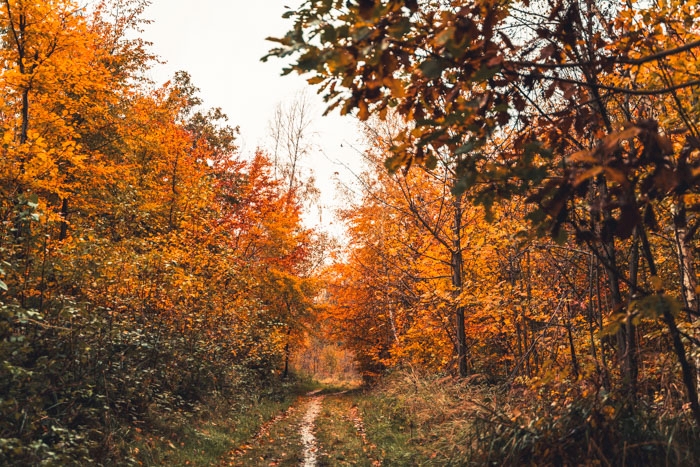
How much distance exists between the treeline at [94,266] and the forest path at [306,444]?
177 cm

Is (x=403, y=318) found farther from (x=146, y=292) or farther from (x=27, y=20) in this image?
(x=27, y=20)

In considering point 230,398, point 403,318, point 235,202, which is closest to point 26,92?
point 230,398

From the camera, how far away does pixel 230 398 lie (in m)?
13.0

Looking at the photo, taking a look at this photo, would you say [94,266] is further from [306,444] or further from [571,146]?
[571,146]

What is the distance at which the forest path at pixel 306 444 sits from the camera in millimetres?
7762

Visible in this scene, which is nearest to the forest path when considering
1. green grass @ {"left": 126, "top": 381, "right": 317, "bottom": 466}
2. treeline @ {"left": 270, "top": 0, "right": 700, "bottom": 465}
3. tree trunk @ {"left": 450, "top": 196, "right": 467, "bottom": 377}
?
green grass @ {"left": 126, "top": 381, "right": 317, "bottom": 466}

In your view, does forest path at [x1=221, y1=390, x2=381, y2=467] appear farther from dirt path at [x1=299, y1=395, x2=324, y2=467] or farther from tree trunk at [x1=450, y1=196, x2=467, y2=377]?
tree trunk at [x1=450, y1=196, x2=467, y2=377]

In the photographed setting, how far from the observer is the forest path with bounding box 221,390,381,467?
7762 millimetres

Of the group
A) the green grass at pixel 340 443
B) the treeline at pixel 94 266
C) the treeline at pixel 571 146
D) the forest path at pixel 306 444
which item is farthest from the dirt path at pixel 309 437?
the treeline at pixel 571 146

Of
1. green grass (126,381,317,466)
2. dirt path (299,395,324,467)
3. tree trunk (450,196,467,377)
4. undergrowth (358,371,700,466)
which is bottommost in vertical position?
dirt path (299,395,324,467)

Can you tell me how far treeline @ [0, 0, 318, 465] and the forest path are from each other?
1770 millimetres

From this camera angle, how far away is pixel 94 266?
7.09 m

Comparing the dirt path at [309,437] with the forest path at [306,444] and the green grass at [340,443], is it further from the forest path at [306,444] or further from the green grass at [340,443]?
the green grass at [340,443]

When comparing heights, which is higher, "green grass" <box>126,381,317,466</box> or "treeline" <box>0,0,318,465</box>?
"treeline" <box>0,0,318,465</box>
